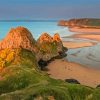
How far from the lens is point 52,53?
1304 inches

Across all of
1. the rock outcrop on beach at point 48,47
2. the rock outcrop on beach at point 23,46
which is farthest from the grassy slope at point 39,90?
the rock outcrop on beach at point 48,47

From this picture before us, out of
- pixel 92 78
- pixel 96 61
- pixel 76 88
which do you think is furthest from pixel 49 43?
pixel 76 88

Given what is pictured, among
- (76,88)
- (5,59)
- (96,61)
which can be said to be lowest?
(96,61)

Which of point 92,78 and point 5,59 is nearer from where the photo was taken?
point 5,59

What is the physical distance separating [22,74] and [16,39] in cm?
1424

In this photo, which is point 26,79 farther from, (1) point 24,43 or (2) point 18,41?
(2) point 18,41

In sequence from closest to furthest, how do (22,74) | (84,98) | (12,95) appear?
(12,95), (84,98), (22,74)

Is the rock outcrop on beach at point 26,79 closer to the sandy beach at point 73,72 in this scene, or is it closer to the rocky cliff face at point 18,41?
the rocky cliff face at point 18,41

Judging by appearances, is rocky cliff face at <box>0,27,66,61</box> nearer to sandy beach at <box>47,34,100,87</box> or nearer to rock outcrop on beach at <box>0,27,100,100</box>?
rock outcrop on beach at <box>0,27,100,100</box>

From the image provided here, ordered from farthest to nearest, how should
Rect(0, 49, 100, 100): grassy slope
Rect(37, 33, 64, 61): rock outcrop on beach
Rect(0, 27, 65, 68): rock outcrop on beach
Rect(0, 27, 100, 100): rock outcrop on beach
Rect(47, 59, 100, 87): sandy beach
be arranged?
Rect(37, 33, 64, 61): rock outcrop on beach < Rect(47, 59, 100, 87): sandy beach < Rect(0, 27, 65, 68): rock outcrop on beach < Rect(0, 27, 100, 100): rock outcrop on beach < Rect(0, 49, 100, 100): grassy slope

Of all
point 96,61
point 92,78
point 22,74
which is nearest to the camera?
point 22,74

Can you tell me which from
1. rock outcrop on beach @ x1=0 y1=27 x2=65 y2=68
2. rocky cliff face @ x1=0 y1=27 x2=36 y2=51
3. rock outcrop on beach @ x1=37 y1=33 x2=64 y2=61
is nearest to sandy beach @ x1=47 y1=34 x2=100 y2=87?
rock outcrop on beach @ x1=37 y1=33 x2=64 y2=61

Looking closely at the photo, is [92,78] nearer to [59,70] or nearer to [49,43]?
[59,70]

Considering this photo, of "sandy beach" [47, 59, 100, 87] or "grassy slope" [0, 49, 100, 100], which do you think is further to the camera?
"sandy beach" [47, 59, 100, 87]
